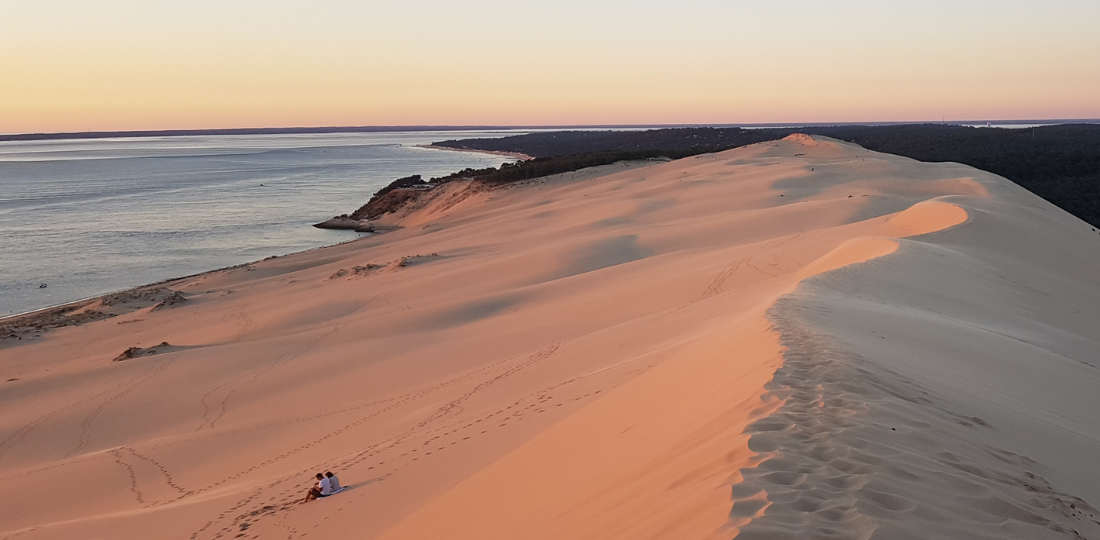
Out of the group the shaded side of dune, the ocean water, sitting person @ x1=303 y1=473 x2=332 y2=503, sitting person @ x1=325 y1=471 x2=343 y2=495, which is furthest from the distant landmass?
sitting person @ x1=303 y1=473 x2=332 y2=503

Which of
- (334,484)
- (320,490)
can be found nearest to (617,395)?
(334,484)

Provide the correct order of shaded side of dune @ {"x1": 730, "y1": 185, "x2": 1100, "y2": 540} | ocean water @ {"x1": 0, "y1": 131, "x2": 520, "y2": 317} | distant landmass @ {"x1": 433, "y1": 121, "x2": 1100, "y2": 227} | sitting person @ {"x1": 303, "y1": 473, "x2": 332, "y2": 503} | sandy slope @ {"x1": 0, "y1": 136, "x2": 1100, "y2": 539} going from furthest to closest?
distant landmass @ {"x1": 433, "y1": 121, "x2": 1100, "y2": 227} → ocean water @ {"x1": 0, "y1": 131, "x2": 520, "y2": 317} → sitting person @ {"x1": 303, "y1": 473, "x2": 332, "y2": 503} → sandy slope @ {"x1": 0, "y1": 136, "x2": 1100, "y2": 539} → shaded side of dune @ {"x1": 730, "y1": 185, "x2": 1100, "y2": 540}

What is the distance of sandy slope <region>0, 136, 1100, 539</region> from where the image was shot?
4.01m

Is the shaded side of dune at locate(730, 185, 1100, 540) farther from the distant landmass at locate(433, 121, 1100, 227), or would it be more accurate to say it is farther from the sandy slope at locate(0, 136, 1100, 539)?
the distant landmass at locate(433, 121, 1100, 227)

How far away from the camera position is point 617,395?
7.23 m

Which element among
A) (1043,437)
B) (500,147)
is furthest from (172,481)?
(500,147)

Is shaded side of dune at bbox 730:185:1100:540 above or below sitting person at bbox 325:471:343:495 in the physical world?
above

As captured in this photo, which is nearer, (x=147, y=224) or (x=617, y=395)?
(x=617, y=395)

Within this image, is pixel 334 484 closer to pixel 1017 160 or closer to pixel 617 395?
pixel 617 395

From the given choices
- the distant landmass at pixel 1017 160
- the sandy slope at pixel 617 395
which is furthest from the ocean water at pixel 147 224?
the distant landmass at pixel 1017 160

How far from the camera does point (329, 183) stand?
73.2m

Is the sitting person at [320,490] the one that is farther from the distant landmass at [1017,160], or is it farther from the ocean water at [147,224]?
the distant landmass at [1017,160]

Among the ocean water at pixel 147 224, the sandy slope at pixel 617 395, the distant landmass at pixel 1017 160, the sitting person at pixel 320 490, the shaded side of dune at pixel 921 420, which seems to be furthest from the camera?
the distant landmass at pixel 1017 160

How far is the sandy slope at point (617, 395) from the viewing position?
4.01 metres
